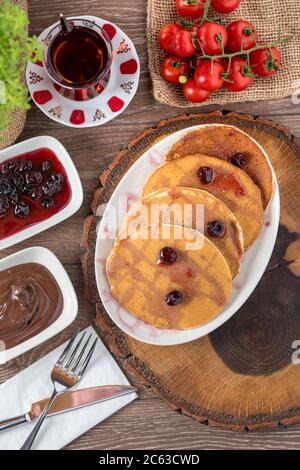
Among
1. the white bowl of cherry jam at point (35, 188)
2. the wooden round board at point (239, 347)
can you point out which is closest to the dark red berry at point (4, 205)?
the white bowl of cherry jam at point (35, 188)

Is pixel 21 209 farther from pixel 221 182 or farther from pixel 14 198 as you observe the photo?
pixel 221 182

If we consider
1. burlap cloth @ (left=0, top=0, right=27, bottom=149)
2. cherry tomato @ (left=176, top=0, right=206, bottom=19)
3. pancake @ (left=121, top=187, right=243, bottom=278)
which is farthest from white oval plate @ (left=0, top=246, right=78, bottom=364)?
cherry tomato @ (left=176, top=0, right=206, bottom=19)

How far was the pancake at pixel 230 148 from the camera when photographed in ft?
6.69

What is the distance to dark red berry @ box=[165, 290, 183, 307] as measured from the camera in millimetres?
1991

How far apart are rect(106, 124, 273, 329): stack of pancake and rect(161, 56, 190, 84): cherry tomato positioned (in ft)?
0.71

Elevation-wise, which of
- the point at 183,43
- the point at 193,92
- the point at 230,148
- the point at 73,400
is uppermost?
the point at 183,43

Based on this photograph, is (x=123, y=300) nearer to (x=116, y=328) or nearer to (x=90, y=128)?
(x=116, y=328)

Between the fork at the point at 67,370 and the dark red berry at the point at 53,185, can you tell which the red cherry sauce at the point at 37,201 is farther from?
the fork at the point at 67,370

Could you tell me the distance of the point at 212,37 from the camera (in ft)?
6.66

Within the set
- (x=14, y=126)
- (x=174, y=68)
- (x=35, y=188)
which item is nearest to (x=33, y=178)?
(x=35, y=188)

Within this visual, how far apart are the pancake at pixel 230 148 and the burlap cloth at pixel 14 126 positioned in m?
0.52

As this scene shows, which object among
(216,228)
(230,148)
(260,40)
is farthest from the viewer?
(260,40)

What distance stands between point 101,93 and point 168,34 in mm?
309

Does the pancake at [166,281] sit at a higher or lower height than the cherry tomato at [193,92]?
lower
